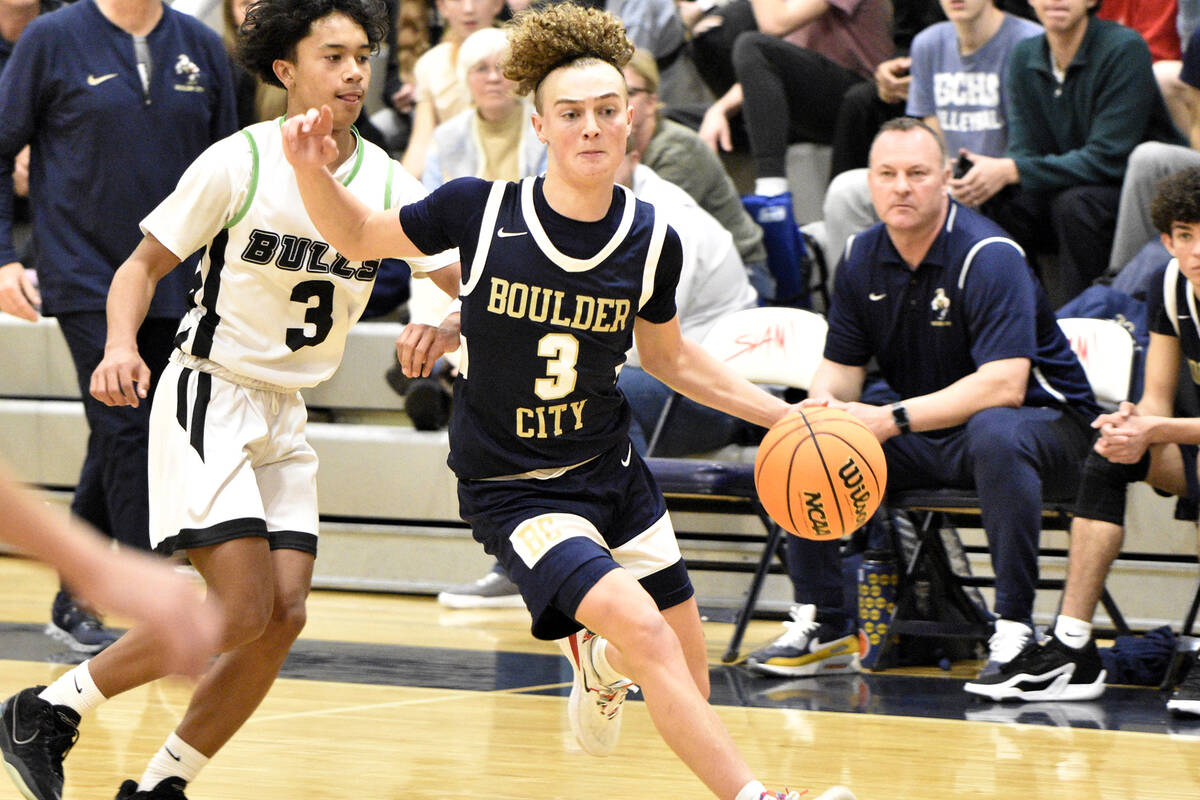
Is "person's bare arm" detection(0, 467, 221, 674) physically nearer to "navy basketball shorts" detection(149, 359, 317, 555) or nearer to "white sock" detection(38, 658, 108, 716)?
"navy basketball shorts" detection(149, 359, 317, 555)

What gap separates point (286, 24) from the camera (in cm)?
367

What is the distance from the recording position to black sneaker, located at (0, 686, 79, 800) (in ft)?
11.2

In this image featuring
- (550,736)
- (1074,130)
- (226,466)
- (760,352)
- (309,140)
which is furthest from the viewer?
(1074,130)

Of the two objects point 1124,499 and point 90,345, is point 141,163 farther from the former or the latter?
point 1124,499

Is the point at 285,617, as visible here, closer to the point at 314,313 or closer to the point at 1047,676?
the point at 314,313

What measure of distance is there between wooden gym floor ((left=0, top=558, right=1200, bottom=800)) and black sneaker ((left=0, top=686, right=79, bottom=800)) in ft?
0.69

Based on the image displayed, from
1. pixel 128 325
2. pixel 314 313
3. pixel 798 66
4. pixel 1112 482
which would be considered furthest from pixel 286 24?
pixel 798 66

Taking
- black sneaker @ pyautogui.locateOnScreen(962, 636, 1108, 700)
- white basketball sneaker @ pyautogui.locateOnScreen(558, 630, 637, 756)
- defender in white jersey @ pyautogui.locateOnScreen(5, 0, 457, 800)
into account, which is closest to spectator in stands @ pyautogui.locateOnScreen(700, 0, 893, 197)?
black sneaker @ pyautogui.locateOnScreen(962, 636, 1108, 700)

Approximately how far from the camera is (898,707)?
475cm

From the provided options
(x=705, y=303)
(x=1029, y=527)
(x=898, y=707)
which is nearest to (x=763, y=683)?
(x=898, y=707)

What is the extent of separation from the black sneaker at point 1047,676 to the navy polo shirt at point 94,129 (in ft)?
9.54

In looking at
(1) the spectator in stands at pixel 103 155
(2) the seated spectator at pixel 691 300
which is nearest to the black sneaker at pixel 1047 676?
(2) the seated spectator at pixel 691 300

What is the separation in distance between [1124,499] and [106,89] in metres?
3.59

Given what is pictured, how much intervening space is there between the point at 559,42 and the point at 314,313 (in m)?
0.87
